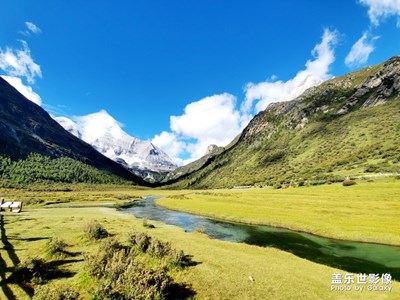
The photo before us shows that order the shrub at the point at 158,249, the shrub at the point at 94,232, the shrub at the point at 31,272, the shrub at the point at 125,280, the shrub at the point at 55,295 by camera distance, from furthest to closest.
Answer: the shrub at the point at 94,232 → the shrub at the point at 158,249 → the shrub at the point at 31,272 → the shrub at the point at 125,280 → the shrub at the point at 55,295

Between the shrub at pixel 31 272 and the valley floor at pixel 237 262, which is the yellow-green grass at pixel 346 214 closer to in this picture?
the valley floor at pixel 237 262

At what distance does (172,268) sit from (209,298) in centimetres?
574

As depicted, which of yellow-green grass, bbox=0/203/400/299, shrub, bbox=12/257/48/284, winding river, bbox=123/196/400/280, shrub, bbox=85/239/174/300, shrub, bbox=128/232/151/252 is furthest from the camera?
winding river, bbox=123/196/400/280

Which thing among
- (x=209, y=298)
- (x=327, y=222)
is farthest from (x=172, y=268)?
(x=327, y=222)

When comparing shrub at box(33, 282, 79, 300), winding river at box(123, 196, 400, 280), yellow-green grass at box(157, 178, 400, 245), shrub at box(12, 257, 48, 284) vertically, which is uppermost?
yellow-green grass at box(157, 178, 400, 245)

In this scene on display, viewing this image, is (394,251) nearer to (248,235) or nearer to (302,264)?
(302,264)

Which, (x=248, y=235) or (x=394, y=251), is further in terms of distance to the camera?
(x=248, y=235)

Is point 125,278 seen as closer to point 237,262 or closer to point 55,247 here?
point 237,262

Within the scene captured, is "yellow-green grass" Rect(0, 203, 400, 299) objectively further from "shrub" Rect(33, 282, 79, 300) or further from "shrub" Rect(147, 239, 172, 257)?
"shrub" Rect(147, 239, 172, 257)

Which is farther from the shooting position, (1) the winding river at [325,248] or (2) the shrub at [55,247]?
(1) the winding river at [325,248]

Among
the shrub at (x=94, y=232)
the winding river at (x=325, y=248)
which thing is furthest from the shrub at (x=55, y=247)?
the winding river at (x=325, y=248)

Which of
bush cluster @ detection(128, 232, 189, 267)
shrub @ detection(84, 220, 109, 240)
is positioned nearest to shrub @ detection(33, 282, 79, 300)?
bush cluster @ detection(128, 232, 189, 267)

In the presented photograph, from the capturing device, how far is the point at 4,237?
31719 mm

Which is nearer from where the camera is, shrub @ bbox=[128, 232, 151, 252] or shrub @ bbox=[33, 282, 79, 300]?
shrub @ bbox=[33, 282, 79, 300]
